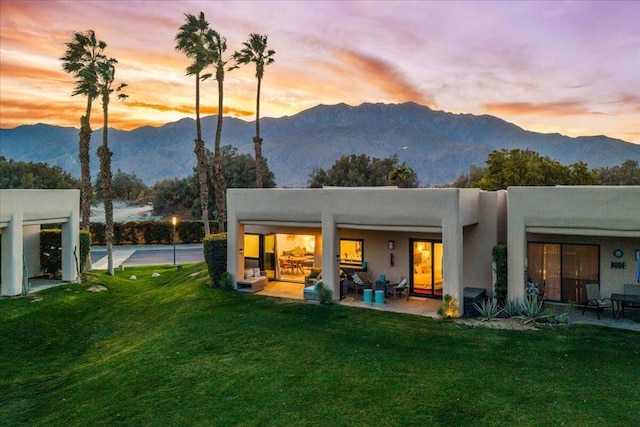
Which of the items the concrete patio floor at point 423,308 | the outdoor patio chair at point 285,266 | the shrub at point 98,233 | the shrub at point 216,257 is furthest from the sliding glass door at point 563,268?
the shrub at point 98,233

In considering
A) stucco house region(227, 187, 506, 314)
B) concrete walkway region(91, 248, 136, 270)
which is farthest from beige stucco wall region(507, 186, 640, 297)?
concrete walkway region(91, 248, 136, 270)

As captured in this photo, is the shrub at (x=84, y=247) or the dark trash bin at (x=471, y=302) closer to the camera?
the dark trash bin at (x=471, y=302)

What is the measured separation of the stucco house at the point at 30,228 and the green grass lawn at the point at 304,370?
1.87 meters

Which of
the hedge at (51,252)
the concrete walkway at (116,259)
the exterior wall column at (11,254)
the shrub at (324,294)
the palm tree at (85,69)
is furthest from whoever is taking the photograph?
the concrete walkway at (116,259)

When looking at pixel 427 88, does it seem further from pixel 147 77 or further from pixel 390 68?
pixel 147 77

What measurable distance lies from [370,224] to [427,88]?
79.8 metres

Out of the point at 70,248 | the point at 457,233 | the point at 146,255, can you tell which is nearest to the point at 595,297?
the point at 457,233

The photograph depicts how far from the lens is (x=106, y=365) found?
12.8 m

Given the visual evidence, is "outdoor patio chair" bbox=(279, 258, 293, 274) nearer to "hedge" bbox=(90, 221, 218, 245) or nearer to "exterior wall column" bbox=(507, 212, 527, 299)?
"exterior wall column" bbox=(507, 212, 527, 299)

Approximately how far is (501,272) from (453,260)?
2032 mm

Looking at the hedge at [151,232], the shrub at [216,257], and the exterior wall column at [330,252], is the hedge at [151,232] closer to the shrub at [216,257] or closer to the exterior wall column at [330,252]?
the shrub at [216,257]

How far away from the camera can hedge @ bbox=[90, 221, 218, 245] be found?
1674 inches

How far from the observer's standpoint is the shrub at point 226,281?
19172mm

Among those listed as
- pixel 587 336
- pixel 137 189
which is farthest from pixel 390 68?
pixel 137 189
